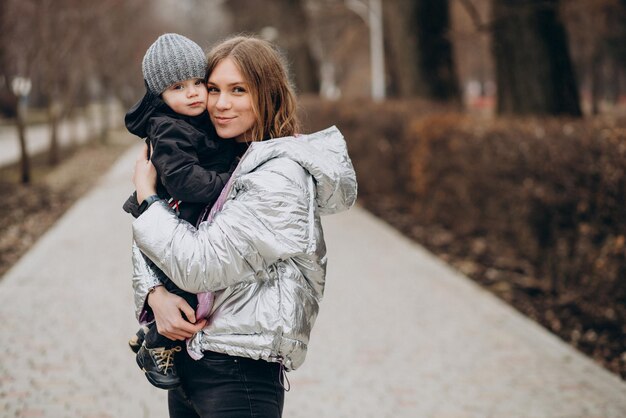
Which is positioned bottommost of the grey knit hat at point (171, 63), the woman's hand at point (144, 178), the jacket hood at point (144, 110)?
the woman's hand at point (144, 178)

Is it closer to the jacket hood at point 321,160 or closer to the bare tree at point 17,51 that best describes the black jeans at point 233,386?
the jacket hood at point 321,160

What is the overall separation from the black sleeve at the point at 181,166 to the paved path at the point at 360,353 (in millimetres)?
2420

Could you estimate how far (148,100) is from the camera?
2.27 metres

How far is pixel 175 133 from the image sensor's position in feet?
7.11

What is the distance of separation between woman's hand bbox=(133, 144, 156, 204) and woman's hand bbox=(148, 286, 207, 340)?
0.28m

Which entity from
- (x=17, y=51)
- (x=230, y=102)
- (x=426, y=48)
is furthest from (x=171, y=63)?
(x=17, y=51)

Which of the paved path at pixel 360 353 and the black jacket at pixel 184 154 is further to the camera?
the paved path at pixel 360 353

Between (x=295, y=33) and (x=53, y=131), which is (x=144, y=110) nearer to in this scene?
(x=53, y=131)

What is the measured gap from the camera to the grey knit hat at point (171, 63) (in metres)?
2.22

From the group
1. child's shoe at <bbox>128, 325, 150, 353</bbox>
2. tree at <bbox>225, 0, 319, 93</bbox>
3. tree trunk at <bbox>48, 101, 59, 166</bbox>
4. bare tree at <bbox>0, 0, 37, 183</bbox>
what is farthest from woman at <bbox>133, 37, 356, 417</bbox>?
tree at <bbox>225, 0, 319, 93</bbox>

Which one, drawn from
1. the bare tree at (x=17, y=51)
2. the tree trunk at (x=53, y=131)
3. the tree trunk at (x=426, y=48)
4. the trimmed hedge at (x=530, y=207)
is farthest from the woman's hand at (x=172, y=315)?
the tree trunk at (x=53, y=131)

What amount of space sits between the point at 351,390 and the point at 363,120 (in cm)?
933

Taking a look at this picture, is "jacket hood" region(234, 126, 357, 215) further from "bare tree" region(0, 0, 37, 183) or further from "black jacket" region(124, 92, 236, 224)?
"bare tree" region(0, 0, 37, 183)

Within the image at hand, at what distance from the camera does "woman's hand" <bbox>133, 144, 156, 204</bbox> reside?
2230 millimetres
